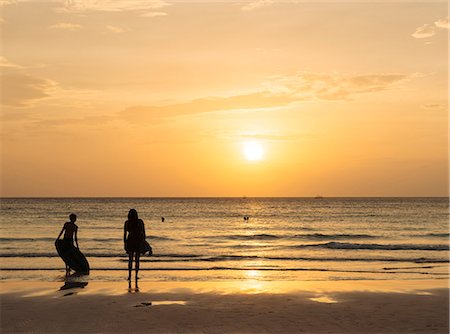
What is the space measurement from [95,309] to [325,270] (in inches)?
502

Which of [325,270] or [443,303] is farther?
[325,270]

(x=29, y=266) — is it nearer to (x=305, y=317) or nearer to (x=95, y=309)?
(x=95, y=309)

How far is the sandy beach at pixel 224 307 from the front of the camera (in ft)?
37.2

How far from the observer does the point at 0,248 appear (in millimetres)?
35844

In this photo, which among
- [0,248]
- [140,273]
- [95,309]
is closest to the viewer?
[95,309]

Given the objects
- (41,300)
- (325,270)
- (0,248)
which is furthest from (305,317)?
(0,248)

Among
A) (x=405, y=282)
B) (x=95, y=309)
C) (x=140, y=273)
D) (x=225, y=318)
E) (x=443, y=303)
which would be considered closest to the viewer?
(x=225, y=318)

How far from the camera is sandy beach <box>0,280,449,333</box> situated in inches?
447

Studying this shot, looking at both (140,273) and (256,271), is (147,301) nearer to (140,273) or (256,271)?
(140,273)

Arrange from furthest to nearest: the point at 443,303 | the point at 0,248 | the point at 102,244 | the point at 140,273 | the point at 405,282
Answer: the point at 102,244, the point at 0,248, the point at 140,273, the point at 405,282, the point at 443,303

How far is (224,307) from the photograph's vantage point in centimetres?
1344

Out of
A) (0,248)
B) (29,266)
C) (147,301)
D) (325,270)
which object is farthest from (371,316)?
(0,248)

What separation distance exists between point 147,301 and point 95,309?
1.56 metres

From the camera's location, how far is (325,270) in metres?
23.6
